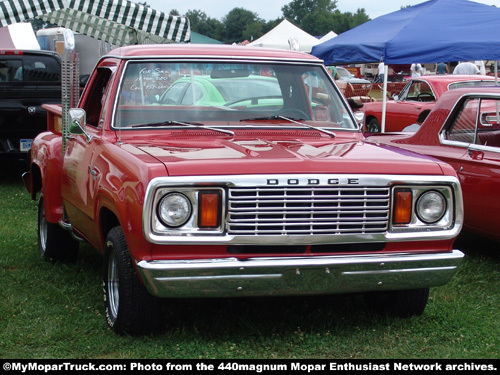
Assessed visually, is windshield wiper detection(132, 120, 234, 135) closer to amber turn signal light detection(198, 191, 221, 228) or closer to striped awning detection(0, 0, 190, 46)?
amber turn signal light detection(198, 191, 221, 228)

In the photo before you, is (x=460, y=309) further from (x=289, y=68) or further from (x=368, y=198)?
(x=289, y=68)

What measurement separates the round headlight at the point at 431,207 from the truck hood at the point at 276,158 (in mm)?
129

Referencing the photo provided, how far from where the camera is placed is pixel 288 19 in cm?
14000

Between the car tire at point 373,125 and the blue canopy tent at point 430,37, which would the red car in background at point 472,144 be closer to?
the blue canopy tent at point 430,37

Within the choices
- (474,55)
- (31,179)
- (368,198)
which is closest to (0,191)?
(31,179)

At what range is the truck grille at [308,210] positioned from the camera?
12.6 ft

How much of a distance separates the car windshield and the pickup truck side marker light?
125 cm

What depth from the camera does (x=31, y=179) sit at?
21.9 ft

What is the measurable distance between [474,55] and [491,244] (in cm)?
401

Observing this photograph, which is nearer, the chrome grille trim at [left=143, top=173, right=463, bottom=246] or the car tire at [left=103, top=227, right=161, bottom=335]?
the chrome grille trim at [left=143, top=173, right=463, bottom=246]

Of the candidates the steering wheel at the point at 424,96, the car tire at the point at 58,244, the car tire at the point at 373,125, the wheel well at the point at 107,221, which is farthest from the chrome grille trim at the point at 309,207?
the car tire at the point at 373,125

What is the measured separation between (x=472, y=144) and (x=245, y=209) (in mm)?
3018

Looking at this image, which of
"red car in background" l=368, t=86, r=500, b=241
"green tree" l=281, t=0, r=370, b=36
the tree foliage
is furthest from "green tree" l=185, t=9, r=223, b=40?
"red car in background" l=368, t=86, r=500, b=241

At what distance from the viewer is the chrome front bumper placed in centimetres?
379
